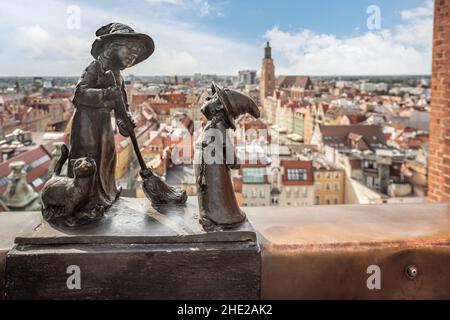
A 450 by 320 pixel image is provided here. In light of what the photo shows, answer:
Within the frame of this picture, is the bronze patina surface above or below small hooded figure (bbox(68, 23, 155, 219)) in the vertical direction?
below

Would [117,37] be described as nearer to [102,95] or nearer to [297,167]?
[102,95]

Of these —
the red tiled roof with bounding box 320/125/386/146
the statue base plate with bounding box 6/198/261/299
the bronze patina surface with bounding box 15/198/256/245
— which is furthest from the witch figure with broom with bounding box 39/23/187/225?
the red tiled roof with bounding box 320/125/386/146

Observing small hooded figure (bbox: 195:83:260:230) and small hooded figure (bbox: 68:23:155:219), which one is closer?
small hooded figure (bbox: 195:83:260:230)

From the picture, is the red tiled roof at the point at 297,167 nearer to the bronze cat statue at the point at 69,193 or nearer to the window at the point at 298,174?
the window at the point at 298,174

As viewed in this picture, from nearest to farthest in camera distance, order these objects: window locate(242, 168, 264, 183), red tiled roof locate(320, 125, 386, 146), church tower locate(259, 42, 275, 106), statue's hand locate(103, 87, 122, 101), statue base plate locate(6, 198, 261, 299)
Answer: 1. statue base plate locate(6, 198, 261, 299)
2. statue's hand locate(103, 87, 122, 101)
3. window locate(242, 168, 264, 183)
4. church tower locate(259, 42, 275, 106)
5. red tiled roof locate(320, 125, 386, 146)

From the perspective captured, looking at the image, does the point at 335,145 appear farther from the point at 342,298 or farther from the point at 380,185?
the point at 342,298

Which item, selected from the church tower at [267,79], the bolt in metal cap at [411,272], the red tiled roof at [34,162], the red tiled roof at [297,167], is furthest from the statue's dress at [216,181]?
the church tower at [267,79]

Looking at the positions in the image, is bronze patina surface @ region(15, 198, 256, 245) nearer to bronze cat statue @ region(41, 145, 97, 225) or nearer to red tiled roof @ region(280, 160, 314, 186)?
bronze cat statue @ region(41, 145, 97, 225)
